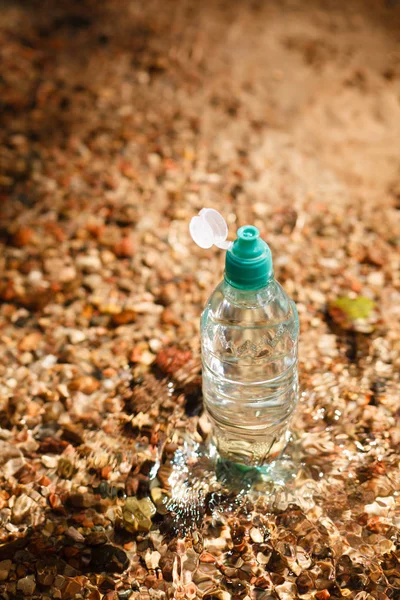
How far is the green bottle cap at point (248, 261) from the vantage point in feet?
4.89

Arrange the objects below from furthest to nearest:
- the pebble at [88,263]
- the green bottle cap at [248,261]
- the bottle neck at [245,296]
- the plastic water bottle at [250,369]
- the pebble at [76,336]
Answer: the pebble at [88,263]
the pebble at [76,336]
the plastic water bottle at [250,369]
the bottle neck at [245,296]
the green bottle cap at [248,261]

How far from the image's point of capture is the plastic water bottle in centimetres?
180

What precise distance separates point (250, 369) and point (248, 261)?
522 mm

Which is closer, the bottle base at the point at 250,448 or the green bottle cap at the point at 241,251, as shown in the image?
the green bottle cap at the point at 241,251

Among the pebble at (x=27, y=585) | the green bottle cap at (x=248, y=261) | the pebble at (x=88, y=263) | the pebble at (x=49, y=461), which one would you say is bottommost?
the pebble at (x=27, y=585)

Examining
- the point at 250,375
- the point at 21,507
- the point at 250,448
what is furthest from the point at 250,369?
the point at 21,507

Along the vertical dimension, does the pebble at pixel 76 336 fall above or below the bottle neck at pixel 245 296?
below

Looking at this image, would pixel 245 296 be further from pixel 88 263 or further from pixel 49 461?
pixel 88 263

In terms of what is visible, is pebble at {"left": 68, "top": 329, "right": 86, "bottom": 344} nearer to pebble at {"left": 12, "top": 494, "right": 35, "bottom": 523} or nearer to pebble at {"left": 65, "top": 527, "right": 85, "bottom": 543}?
pebble at {"left": 12, "top": 494, "right": 35, "bottom": 523}

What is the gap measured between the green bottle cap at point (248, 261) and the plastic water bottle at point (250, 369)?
12 cm

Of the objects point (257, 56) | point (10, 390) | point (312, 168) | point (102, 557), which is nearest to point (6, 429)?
point (10, 390)

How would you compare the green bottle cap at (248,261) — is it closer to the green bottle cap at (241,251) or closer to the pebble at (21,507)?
the green bottle cap at (241,251)

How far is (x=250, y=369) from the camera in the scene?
1913 mm

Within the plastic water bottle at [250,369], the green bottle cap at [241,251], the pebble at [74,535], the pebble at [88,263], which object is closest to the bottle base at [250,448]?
the plastic water bottle at [250,369]
